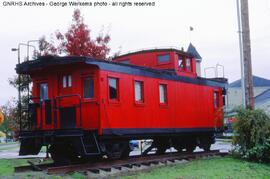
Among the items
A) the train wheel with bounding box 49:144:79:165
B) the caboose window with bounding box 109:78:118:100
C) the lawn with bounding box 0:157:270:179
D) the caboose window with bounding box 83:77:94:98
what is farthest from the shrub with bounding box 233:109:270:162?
the train wheel with bounding box 49:144:79:165

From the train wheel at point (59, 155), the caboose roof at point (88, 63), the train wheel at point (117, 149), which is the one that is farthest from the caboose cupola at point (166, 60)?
the train wheel at point (59, 155)

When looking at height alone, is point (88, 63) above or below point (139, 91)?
above

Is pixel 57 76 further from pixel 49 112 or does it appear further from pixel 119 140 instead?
pixel 119 140

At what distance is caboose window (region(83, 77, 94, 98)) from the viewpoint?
13766mm

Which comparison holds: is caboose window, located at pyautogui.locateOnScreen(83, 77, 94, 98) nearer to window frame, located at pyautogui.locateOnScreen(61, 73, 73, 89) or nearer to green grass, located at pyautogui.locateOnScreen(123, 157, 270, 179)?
window frame, located at pyautogui.locateOnScreen(61, 73, 73, 89)

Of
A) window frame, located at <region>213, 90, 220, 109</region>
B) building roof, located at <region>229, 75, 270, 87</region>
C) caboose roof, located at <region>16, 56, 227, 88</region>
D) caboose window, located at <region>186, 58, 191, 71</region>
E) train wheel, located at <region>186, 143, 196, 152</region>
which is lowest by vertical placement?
train wheel, located at <region>186, 143, 196, 152</region>

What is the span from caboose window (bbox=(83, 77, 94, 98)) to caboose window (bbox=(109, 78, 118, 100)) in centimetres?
59

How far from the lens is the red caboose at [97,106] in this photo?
13391 millimetres

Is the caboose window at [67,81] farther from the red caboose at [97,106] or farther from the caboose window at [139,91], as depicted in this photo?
the caboose window at [139,91]

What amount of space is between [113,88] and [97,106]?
3.26 ft

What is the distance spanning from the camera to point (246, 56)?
17.2 m

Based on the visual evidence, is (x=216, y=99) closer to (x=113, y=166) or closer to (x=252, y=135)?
(x=252, y=135)

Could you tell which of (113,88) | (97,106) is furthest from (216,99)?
(97,106)

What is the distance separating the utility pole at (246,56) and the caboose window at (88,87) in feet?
19.9
